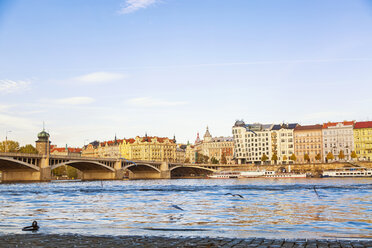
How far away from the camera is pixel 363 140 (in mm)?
154250

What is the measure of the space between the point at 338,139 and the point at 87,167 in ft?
285

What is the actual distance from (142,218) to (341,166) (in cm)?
13081

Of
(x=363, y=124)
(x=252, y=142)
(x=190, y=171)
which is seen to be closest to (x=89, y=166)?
(x=190, y=171)

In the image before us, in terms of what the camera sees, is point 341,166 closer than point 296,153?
Yes

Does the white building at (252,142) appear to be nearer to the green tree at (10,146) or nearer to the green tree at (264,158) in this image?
the green tree at (264,158)

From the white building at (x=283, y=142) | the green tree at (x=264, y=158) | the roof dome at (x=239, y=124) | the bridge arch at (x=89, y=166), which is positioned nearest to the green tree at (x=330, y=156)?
the white building at (x=283, y=142)

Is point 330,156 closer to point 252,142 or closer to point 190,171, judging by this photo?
point 252,142

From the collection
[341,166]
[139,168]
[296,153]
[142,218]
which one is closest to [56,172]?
[139,168]

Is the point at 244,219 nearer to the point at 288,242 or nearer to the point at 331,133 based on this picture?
the point at 288,242

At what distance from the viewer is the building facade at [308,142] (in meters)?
163

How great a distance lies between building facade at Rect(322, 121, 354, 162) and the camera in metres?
157

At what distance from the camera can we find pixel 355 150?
156 m

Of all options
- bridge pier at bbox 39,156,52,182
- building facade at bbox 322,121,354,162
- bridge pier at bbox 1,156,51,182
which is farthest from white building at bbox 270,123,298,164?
bridge pier at bbox 1,156,51,182

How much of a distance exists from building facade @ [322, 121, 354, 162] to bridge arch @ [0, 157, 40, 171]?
101 meters
